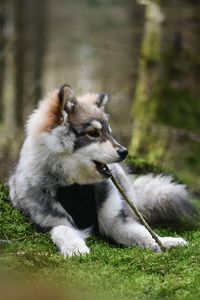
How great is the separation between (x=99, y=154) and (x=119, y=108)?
6.33 metres

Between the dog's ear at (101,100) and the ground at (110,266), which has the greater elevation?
the dog's ear at (101,100)

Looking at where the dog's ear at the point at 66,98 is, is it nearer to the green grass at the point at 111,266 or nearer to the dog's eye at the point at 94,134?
the dog's eye at the point at 94,134

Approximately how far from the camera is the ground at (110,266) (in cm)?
386

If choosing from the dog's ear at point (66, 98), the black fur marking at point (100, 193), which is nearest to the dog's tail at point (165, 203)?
the black fur marking at point (100, 193)

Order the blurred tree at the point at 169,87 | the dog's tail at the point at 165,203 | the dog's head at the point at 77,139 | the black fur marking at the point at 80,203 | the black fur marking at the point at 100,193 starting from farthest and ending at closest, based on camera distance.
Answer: the blurred tree at the point at 169,87, the dog's tail at the point at 165,203, the black fur marking at the point at 100,193, the black fur marking at the point at 80,203, the dog's head at the point at 77,139

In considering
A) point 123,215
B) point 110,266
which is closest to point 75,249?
point 110,266

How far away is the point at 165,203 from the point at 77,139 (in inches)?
56.0

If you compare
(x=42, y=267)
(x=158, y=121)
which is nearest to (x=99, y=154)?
(x=42, y=267)

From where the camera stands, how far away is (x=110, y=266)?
14.5ft

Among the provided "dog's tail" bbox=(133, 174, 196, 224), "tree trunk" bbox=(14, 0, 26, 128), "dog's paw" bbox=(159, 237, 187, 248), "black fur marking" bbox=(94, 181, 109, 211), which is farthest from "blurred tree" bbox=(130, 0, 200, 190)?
"tree trunk" bbox=(14, 0, 26, 128)

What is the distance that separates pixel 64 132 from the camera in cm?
517

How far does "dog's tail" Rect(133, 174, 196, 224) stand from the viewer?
6.09 meters

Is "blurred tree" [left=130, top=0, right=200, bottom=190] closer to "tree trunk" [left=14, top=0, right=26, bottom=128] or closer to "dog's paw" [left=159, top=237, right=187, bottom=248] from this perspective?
"dog's paw" [left=159, top=237, right=187, bottom=248]

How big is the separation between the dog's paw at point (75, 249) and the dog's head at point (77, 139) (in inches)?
24.9
